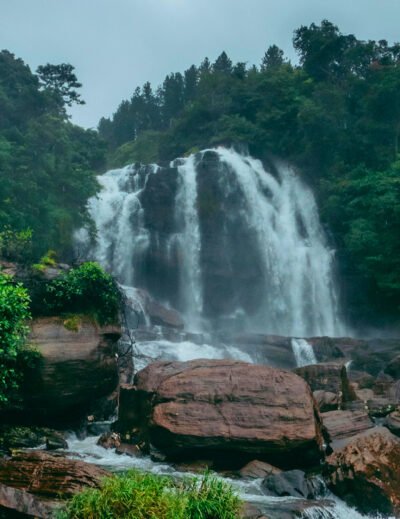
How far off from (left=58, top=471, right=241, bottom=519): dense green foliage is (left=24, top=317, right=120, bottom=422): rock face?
6594mm

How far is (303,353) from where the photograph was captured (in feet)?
79.7

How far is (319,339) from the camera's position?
25.2 metres

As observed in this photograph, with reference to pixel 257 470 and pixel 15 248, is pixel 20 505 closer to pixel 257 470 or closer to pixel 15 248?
pixel 257 470

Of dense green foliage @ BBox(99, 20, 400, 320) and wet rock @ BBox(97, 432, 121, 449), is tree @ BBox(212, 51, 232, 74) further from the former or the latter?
wet rock @ BBox(97, 432, 121, 449)

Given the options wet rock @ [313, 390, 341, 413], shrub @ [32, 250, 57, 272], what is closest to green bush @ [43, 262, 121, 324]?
shrub @ [32, 250, 57, 272]

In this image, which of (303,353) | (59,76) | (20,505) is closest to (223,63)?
(59,76)

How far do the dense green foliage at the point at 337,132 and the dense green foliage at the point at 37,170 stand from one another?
15.2 metres

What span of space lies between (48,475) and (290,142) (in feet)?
117

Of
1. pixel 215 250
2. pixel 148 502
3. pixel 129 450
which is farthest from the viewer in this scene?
pixel 215 250

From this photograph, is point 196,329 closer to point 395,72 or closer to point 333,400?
point 333,400

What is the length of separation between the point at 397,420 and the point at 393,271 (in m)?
18.5

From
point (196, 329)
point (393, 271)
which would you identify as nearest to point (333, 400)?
point (196, 329)

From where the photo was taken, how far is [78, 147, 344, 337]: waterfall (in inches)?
A: 1208

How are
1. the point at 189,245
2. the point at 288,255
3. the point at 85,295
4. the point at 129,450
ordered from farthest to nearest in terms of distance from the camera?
the point at 288,255, the point at 189,245, the point at 85,295, the point at 129,450
